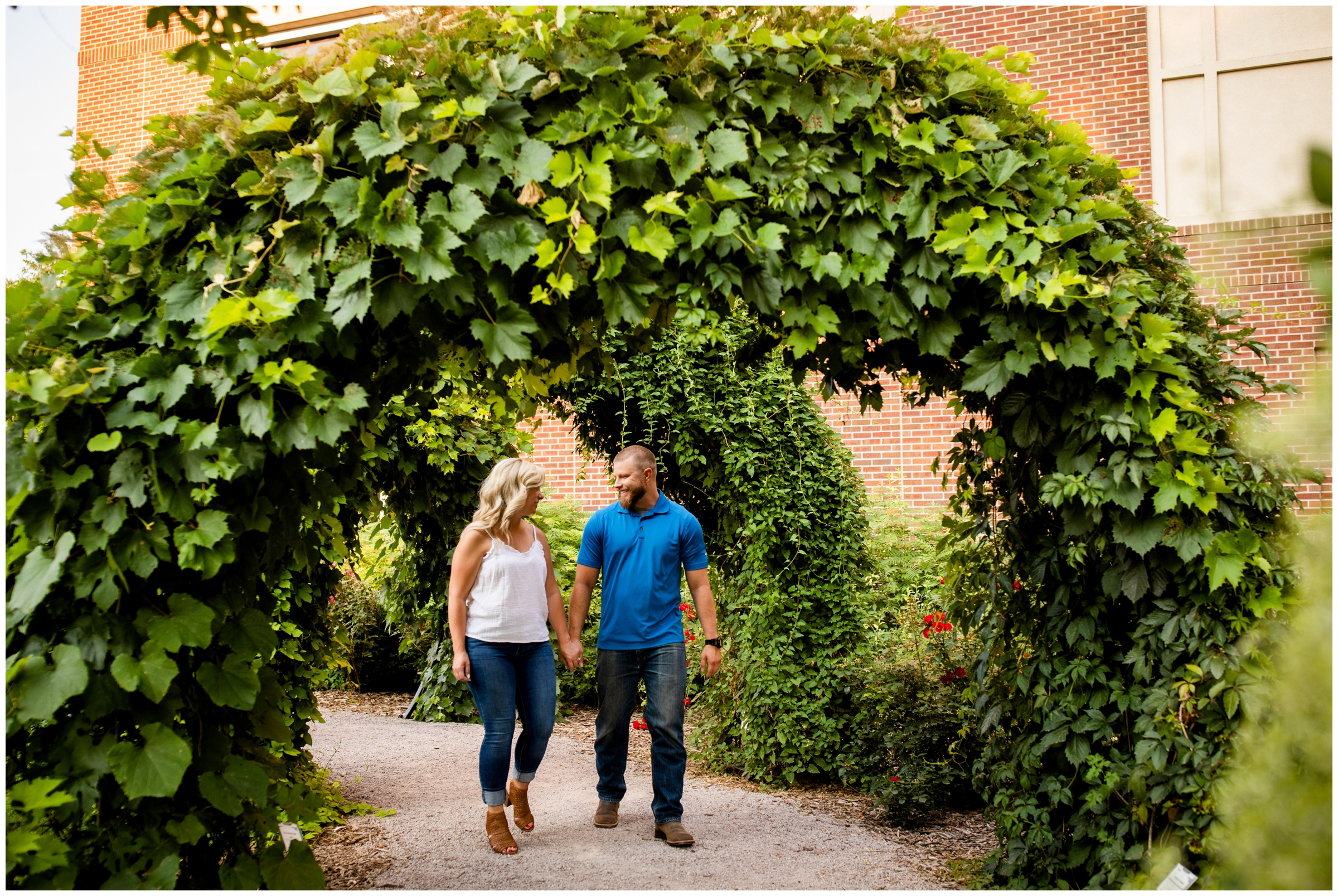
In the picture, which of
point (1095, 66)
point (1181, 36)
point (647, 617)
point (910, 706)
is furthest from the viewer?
point (1095, 66)

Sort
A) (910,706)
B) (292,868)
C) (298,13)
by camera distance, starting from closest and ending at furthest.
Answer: (292,868)
(910,706)
(298,13)

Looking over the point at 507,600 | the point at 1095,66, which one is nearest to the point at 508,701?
the point at 507,600

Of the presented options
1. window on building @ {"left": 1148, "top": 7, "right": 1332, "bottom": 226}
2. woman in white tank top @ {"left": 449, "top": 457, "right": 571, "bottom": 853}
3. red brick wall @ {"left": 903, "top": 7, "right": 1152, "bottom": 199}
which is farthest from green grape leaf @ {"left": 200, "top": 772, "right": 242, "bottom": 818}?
red brick wall @ {"left": 903, "top": 7, "right": 1152, "bottom": 199}

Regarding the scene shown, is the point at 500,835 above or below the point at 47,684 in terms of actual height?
below

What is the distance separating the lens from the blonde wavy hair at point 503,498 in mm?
3852

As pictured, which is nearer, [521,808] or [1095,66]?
[521,808]

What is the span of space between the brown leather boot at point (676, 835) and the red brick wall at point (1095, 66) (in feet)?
21.3

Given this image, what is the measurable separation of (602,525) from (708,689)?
211 cm

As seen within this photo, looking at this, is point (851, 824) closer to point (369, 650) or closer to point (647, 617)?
point (647, 617)

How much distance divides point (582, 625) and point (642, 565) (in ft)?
1.39

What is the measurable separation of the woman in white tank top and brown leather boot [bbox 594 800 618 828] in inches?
18.7

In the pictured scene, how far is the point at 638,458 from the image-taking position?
4066 millimetres

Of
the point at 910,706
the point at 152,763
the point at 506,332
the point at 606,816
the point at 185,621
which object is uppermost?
the point at 506,332

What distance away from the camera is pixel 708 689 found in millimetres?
5730
